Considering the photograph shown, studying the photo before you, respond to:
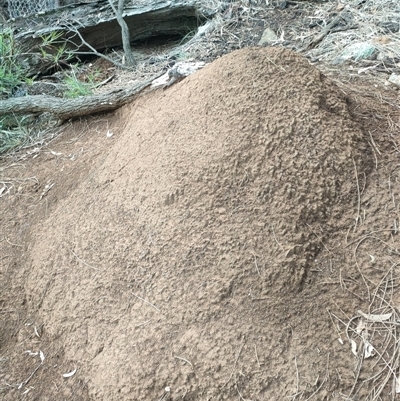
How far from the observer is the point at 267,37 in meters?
3.65

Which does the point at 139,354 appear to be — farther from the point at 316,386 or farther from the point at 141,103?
the point at 141,103

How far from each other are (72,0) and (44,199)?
10.6ft

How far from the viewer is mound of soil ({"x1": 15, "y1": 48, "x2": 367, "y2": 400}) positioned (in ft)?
5.52

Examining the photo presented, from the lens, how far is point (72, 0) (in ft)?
16.8

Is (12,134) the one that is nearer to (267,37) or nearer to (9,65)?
(9,65)

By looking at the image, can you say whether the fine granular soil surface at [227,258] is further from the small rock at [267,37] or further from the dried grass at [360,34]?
the small rock at [267,37]

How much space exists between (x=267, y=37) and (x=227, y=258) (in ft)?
7.70

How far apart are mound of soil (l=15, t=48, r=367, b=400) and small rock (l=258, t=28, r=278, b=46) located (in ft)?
4.78

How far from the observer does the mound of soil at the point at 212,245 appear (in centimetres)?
168

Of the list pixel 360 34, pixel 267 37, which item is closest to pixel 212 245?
pixel 360 34

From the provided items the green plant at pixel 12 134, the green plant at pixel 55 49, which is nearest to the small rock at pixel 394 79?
the green plant at pixel 12 134

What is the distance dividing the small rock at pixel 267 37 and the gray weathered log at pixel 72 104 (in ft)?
3.58

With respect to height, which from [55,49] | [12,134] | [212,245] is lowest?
[12,134]

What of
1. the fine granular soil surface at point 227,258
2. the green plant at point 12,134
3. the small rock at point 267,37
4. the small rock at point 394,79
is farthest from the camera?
the small rock at point 267,37
